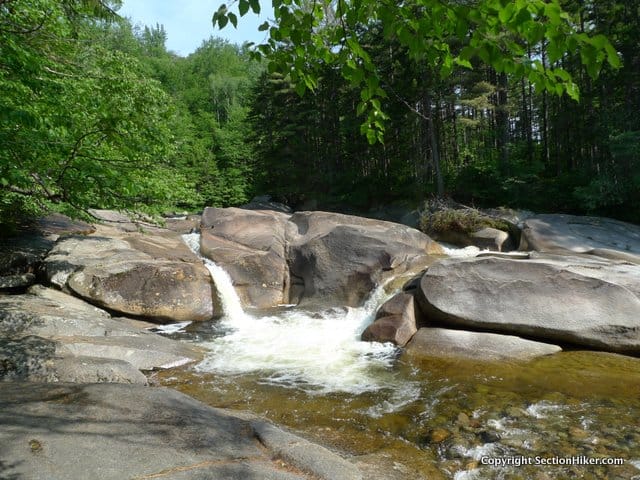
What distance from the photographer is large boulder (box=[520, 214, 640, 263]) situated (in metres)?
13.5

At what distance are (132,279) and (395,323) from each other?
6138mm

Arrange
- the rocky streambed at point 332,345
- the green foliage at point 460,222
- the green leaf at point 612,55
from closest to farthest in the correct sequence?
the green leaf at point 612,55 → the rocky streambed at point 332,345 → the green foliage at point 460,222

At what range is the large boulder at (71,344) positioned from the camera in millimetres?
5855

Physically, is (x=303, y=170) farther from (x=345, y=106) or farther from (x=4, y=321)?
(x=4, y=321)

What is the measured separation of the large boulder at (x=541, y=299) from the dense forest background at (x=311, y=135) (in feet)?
12.1

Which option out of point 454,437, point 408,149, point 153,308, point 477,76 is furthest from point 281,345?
point 408,149

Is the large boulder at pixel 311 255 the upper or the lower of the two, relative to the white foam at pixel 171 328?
upper

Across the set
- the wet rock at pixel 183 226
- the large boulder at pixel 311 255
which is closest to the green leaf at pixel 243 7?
the large boulder at pixel 311 255

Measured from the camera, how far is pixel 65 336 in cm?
757

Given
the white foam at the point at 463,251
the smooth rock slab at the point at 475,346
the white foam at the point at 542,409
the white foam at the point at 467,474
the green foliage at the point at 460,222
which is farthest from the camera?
the green foliage at the point at 460,222

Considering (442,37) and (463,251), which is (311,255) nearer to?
(463,251)

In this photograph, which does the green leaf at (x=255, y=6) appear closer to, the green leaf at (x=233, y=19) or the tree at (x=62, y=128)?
the green leaf at (x=233, y=19)

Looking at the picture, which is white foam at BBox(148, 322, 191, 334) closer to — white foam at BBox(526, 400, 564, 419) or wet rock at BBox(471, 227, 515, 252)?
white foam at BBox(526, 400, 564, 419)

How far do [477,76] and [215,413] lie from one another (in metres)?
Answer: 21.7
